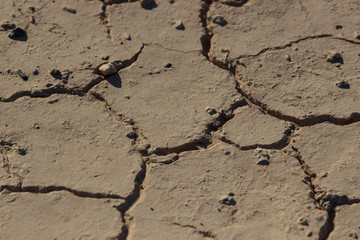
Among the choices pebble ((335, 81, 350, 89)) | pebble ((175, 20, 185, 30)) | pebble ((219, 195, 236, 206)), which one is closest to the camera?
pebble ((219, 195, 236, 206))

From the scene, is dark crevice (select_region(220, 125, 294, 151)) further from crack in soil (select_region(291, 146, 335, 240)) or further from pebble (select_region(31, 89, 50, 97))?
pebble (select_region(31, 89, 50, 97))

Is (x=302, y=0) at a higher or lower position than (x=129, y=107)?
higher

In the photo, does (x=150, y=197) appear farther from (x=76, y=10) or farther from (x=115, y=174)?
(x=76, y=10)

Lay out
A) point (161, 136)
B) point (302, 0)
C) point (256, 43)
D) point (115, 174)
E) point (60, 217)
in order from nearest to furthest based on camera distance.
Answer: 1. point (60, 217)
2. point (115, 174)
3. point (161, 136)
4. point (256, 43)
5. point (302, 0)

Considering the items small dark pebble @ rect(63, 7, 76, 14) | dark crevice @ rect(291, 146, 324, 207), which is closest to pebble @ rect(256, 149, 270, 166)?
dark crevice @ rect(291, 146, 324, 207)

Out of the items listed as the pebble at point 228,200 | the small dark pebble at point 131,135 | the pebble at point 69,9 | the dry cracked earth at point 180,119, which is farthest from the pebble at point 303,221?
the pebble at point 69,9

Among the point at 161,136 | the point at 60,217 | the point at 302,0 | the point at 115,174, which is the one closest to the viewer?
the point at 60,217

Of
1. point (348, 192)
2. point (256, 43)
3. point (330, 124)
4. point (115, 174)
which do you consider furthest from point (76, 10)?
point (348, 192)
